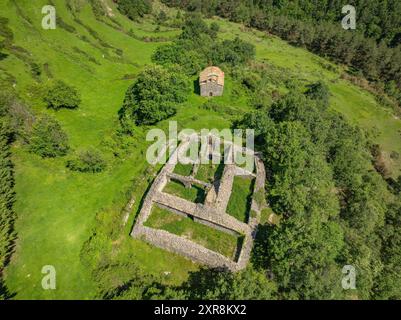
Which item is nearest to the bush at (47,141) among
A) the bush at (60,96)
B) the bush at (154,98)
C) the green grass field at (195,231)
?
the bush at (60,96)

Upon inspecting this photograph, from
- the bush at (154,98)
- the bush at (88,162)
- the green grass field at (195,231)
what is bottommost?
the green grass field at (195,231)

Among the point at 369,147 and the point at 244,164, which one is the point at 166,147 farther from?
the point at 369,147

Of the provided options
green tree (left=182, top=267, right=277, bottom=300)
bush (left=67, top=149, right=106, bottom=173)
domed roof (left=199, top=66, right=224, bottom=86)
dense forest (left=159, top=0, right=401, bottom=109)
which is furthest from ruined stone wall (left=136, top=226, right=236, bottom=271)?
dense forest (left=159, top=0, right=401, bottom=109)

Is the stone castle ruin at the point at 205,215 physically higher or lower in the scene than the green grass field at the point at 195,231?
higher

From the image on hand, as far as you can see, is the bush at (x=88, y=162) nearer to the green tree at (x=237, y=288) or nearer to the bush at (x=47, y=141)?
the bush at (x=47, y=141)

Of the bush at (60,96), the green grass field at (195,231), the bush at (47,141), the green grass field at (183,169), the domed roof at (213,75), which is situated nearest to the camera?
the green grass field at (195,231)

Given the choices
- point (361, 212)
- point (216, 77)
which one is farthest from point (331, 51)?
point (361, 212)
